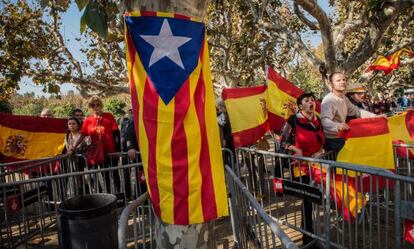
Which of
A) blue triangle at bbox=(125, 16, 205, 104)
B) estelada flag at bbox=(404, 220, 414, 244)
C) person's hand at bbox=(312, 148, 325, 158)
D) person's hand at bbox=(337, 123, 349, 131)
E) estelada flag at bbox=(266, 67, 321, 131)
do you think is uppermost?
blue triangle at bbox=(125, 16, 205, 104)

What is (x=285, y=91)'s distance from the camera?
20.6 feet

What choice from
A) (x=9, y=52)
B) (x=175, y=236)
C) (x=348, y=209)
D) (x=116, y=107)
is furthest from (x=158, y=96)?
(x=116, y=107)

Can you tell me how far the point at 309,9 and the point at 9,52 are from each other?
1144cm

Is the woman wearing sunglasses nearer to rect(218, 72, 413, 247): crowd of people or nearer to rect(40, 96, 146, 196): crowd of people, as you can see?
rect(40, 96, 146, 196): crowd of people

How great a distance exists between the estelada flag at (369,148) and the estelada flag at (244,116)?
187 centimetres

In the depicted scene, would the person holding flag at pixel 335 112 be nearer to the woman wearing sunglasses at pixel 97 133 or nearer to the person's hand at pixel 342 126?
the person's hand at pixel 342 126

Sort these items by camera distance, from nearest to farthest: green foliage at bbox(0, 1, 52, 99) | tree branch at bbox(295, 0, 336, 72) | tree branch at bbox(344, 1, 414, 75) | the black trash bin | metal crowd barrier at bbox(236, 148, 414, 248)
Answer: the black trash bin
metal crowd barrier at bbox(236, 148, 414, 248)
tree branch at bbox(295, 0, 336, 72)
tree branch at bbox(344, 1, 414, 75)
green foliage at bbox(0, 1, 52, 99)

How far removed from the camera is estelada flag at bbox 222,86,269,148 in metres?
6.22

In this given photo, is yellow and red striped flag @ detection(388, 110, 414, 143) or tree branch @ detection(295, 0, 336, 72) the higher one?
tree branch @ detection(295, 0, 336, 72)

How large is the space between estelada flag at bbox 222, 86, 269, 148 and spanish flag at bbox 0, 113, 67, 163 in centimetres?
380

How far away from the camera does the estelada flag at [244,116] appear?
6.22 m

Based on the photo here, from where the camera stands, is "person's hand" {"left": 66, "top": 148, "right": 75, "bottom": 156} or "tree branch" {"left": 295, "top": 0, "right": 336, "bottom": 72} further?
"tree branch" {"left": 295, "top": 0, "right": 336, "bottom": 72}

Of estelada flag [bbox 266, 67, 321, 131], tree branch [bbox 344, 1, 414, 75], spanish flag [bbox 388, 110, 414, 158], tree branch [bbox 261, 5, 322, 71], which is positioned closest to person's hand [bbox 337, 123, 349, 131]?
estelada flag [bbox 266, 67, 321, 131]

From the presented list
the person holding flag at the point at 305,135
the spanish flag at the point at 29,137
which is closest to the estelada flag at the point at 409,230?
the person holding flag at the point at 305,135
